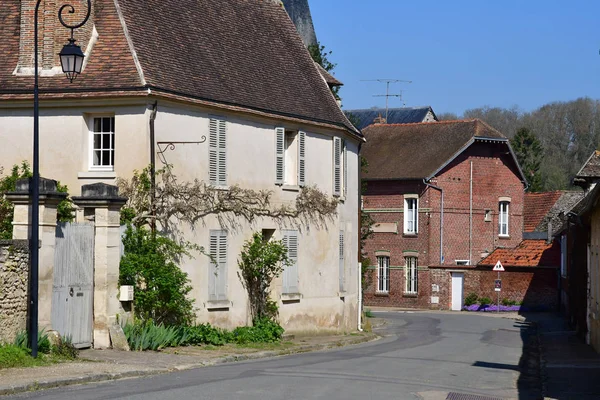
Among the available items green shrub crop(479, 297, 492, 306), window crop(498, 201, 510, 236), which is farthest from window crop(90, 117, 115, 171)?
window crop(498, 201, 510, 236)

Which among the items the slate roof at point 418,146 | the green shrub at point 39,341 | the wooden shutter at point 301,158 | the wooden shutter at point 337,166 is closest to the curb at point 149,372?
the green shrub at point 39,341

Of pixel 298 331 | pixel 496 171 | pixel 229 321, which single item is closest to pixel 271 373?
pixel 229 321

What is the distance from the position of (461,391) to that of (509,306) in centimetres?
3484

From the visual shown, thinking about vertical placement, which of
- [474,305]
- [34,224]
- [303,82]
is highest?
[303,82]

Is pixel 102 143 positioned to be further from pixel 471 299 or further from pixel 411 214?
pixel 411 214

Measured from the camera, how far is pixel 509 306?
49.6m

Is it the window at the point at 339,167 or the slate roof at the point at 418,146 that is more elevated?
the slate roof at the point at 418,146

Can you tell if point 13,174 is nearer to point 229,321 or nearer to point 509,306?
point 229,321

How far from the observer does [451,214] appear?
5259 cm

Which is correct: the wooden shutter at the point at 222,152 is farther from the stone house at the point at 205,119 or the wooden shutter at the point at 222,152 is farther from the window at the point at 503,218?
the window at the point at 503,218

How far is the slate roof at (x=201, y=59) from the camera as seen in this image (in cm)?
2273

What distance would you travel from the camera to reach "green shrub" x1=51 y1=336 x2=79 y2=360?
1755 cm

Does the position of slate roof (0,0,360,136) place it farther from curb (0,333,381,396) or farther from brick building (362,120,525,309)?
brick building (362,120,525,309)

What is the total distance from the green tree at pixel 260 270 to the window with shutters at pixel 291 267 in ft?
2.24
